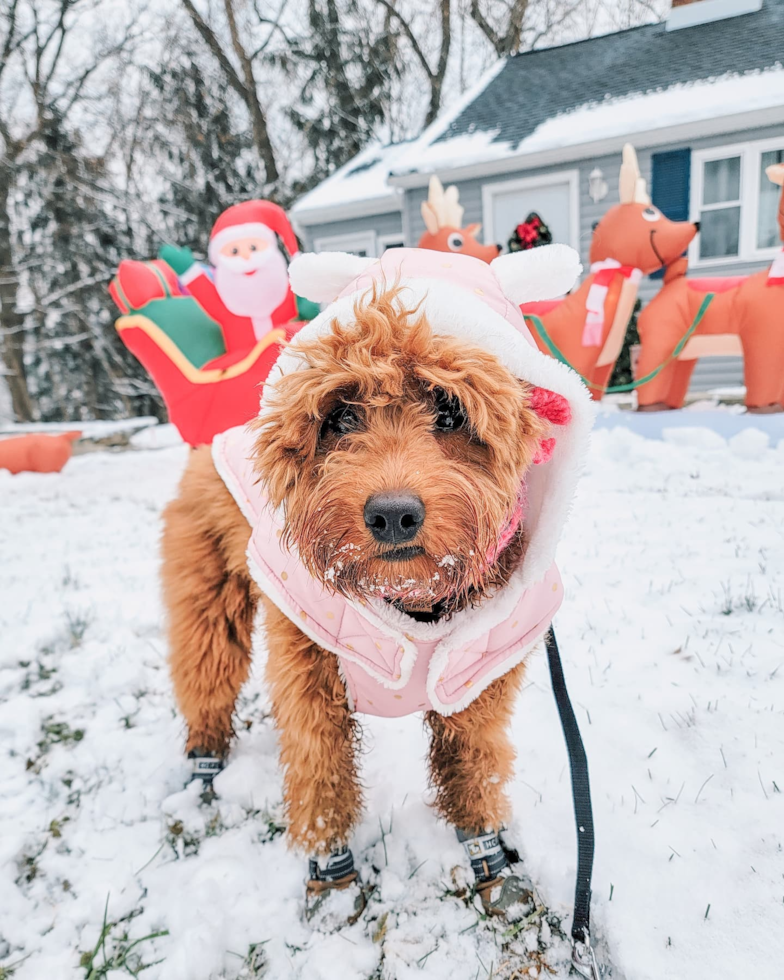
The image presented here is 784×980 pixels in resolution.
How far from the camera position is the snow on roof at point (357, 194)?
1101cm

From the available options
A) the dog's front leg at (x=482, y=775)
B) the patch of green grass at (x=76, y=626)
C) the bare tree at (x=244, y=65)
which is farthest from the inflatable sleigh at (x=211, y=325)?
the bare tree at (x=244, y=65)

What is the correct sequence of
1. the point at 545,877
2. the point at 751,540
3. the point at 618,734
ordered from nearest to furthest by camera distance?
1. the point at 545,877
2. the point at 618,734
3. the point at 751,540

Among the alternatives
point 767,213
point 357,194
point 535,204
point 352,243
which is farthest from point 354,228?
point 767,213

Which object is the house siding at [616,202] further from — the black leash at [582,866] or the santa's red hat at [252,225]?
the black leash at [582,866]

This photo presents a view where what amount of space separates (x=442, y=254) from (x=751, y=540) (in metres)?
2.71

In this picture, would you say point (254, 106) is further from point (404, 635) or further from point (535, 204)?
point (404, 635)

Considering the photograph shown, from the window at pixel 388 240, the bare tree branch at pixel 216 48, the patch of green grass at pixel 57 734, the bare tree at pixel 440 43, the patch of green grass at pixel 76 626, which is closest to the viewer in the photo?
the patch of green grass at pixel 57 734

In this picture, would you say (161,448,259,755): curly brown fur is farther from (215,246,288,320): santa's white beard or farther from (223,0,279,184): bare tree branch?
(223,0,279,184): bare tree branch

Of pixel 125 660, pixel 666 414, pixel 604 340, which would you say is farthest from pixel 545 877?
pixel 604 340

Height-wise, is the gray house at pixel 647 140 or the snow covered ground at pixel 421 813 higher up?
the gray house at pixel 647 140

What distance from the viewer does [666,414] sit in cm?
577

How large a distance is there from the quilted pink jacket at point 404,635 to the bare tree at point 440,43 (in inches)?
736

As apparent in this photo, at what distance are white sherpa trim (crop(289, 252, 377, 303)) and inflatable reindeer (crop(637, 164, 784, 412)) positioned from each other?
5.40 m

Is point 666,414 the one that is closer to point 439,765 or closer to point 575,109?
point 439,765
